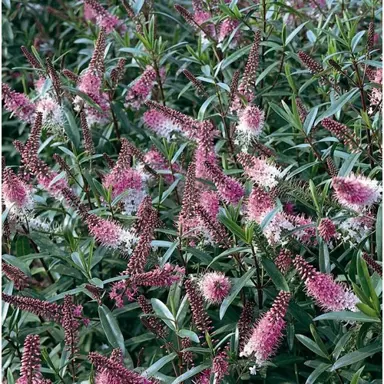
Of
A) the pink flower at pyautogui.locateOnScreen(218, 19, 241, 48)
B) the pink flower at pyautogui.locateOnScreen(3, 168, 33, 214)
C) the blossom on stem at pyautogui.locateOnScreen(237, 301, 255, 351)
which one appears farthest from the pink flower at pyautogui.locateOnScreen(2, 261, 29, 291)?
the pink flower at pyautogui.locateOnScreen(218, 19, 241, 48)

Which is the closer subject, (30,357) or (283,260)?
(30,357)

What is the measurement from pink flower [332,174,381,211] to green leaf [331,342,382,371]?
319mm

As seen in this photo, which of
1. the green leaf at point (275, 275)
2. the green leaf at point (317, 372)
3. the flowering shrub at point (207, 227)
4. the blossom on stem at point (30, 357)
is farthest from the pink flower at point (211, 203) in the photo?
the blossom on stem at point (30, 357)

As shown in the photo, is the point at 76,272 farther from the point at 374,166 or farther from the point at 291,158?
the point at 374,166

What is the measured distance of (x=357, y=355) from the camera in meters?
1.53

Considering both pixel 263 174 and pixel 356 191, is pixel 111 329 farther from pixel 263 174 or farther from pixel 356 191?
pixel 356 191

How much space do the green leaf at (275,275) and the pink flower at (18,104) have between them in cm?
101

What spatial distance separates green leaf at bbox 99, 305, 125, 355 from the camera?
1.72 meters

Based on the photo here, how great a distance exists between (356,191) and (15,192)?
0.91m

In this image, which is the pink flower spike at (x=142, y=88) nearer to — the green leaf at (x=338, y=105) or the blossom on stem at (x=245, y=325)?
the green leaf at (x=338, y=105)

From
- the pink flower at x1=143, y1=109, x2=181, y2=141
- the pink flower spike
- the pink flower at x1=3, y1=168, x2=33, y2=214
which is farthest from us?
the pink flower spike

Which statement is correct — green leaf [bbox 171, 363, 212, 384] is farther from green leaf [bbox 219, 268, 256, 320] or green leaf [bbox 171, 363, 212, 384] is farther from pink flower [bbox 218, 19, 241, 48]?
pink flower [bbox 218, 19, 241, 48]

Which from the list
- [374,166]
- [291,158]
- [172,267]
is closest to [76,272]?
[172,267]

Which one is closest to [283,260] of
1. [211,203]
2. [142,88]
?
[211,203]
